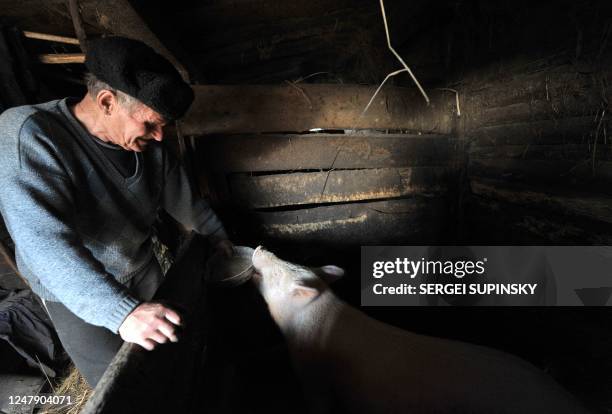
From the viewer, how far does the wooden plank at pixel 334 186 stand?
2.68 m

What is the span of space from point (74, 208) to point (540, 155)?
321 cm

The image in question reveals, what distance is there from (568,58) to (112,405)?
3.09 meters

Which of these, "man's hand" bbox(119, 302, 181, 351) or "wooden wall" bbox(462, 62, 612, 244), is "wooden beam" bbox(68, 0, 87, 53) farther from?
"wooden wall" bbox(462, 62, 612, 244)

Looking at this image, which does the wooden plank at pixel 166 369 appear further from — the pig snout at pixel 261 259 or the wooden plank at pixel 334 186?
the wooden plank at pixel 334 186

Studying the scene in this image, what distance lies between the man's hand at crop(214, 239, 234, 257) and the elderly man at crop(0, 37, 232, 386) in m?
0.01

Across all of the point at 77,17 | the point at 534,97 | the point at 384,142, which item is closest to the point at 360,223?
the point at 384,142

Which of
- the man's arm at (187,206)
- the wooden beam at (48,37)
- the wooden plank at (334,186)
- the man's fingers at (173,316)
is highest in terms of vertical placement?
the wooden beam at (48,37)

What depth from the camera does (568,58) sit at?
78.5 inches

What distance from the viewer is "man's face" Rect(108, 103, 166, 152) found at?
1400 mm

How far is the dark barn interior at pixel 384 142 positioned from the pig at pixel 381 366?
0.32 metres

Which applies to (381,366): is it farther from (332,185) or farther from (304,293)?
(332,185)

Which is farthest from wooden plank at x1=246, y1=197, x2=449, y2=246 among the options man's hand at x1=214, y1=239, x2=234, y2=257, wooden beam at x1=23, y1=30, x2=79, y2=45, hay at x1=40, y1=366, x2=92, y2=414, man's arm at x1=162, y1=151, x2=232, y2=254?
hay at x1=40, y1=366, x2=92, y2=414

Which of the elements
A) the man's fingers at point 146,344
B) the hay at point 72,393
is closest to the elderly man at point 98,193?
the man's fingers at point 146,344

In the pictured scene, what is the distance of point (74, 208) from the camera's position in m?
1.32
